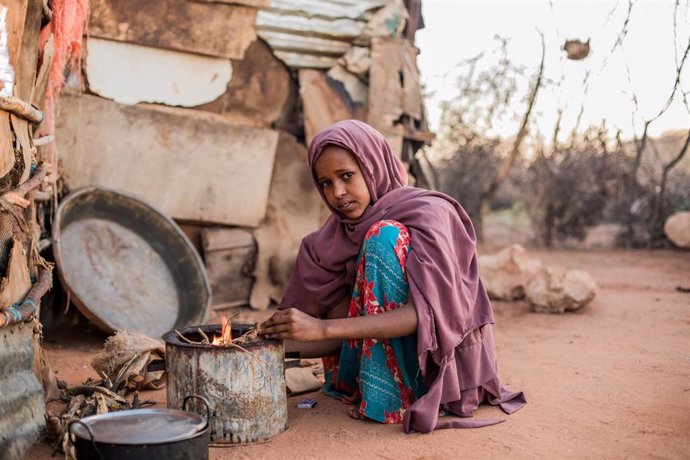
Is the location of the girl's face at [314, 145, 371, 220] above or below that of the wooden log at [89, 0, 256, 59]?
below

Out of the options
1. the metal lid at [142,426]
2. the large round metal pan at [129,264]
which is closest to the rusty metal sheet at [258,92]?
the large round metal pan at [129,264]

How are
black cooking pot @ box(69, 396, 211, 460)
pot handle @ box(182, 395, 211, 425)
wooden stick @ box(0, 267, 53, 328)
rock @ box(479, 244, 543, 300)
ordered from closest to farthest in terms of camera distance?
black cooking pot @ box(69, 396, 211, 460) < pot handle @ box(182, 395, 211, 425) < wooden stick @ box(0, 267, 53, 328) < rock @ box(479, 244, 543, 300)

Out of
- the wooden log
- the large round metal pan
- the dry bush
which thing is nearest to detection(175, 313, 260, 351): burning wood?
the large round metal pan

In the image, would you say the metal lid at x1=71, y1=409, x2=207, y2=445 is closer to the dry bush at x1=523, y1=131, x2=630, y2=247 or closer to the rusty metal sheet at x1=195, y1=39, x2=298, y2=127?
the rusty metal sheet at x1=195, y1=39, x2=298, y2=127

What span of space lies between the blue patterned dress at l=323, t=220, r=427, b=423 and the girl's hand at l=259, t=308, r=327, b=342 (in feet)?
0.84

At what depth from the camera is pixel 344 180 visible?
300 cm

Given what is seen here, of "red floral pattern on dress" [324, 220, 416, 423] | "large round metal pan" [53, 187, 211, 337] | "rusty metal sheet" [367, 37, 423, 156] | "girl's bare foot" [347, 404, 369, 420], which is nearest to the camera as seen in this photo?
"red floral pattern on dress" [324, 220, 416, 423]

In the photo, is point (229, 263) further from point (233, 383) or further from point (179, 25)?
point (233, 383)

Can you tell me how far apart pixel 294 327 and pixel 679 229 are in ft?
25.8

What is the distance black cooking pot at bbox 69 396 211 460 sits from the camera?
6.57ft

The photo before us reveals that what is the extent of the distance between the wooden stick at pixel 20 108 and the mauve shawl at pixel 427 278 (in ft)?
3.63

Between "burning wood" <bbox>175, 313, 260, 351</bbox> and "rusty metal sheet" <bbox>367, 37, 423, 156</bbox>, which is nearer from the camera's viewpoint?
"burning wood" <bbox>175, 313, 260, 351</bbox>

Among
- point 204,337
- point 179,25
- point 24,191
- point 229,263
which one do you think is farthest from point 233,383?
point 179,25

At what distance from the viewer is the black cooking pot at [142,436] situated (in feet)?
6.57
